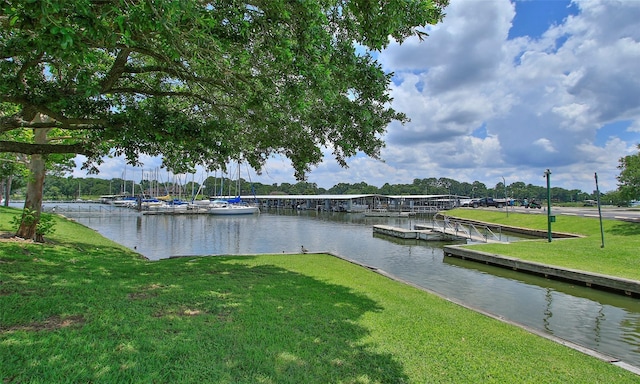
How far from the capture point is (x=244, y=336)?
484 cm

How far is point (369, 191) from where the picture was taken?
394ft

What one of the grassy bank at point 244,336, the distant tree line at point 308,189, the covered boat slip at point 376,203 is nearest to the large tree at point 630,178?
the grassy bank at point 244,336

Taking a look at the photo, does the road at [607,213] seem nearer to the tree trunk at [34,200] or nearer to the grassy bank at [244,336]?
the grassy bank at [244,336]

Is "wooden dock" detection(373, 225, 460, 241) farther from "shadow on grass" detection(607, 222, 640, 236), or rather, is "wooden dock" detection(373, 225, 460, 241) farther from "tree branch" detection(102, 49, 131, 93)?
"tree branch" detection(102, 49, 131, 93)

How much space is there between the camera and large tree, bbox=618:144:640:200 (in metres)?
22.7

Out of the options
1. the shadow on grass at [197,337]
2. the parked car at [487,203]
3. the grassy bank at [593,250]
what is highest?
the parked car at [487,203]

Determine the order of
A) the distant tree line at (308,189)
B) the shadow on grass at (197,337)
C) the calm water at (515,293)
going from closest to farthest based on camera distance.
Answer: the shadow on grass at (197,337) → the calm water at (515,293) → the distant tree line at (308,189)

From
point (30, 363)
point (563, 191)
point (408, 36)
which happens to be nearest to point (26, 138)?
point (30, 363)

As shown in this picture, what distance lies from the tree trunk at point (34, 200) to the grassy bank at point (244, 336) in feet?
16.1

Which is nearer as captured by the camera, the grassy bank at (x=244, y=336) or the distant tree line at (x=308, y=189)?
the grassy bank at (x=244, y=336)

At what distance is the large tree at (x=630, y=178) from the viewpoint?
22719mm

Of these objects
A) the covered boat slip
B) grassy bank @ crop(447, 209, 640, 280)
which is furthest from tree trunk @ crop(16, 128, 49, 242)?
the covered boat slip

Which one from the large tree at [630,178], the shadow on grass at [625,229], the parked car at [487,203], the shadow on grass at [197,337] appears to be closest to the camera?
the shadow on grass at [197,337]

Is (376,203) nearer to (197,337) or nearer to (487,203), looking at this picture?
(487,203)
